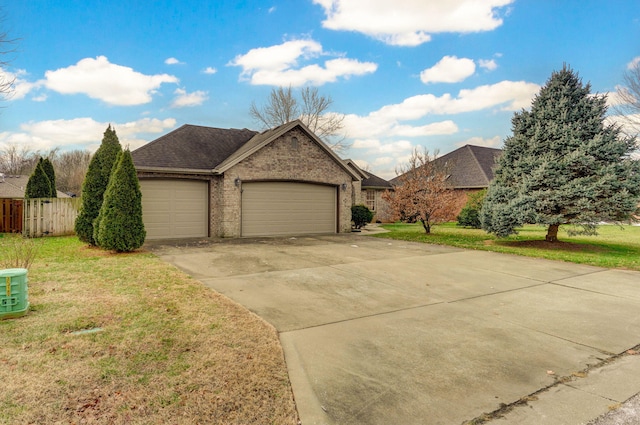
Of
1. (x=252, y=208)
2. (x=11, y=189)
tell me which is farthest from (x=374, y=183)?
(x=11, y=189)

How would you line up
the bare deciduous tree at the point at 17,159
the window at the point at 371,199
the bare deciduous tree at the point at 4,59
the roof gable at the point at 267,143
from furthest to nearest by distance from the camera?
the bare deciduous tree at the point at 17,159, the window at the point at 371,199, the roof gable at the point at 267,143, the bare deciduous tree at the point at 4,59

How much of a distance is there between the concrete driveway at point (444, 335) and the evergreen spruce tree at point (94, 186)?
4.14 metres

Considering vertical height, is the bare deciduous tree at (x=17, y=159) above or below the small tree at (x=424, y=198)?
above

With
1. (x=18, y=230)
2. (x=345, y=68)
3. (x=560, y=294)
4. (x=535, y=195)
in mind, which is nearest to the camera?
(x=560, y=294)

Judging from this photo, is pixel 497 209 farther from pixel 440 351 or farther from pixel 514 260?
pixel 440 351

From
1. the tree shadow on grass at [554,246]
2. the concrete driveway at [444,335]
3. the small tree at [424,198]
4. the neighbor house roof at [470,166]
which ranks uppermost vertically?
the neighbor house roof at [470,166]

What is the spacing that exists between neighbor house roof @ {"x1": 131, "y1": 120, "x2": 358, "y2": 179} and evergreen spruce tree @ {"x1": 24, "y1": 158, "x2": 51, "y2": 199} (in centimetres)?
513

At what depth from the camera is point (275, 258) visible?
9.48 metres

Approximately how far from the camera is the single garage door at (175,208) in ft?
44.2

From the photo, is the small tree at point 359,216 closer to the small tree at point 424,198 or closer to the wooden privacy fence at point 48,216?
the small tree at point 424,198

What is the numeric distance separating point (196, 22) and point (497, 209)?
43.2ft

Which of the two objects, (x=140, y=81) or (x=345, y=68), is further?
(x=345, y=68)

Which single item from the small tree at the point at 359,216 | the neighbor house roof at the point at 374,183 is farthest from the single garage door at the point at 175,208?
the neighbor house roof at the point at 374,183

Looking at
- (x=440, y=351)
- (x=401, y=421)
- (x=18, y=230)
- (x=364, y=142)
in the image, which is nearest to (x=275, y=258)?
(x=440, y=351)
